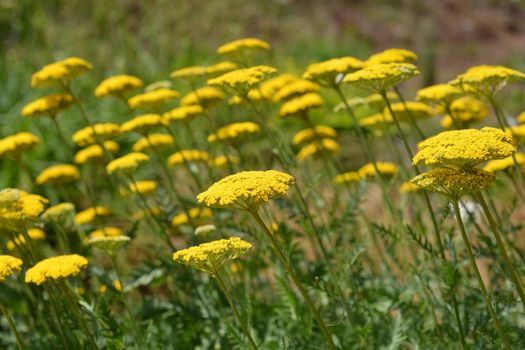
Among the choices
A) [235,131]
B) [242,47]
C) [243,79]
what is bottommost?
[235,131]

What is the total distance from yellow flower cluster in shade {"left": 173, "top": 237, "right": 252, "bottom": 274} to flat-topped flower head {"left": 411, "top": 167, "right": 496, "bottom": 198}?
1.68ft

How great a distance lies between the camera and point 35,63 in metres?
8.81

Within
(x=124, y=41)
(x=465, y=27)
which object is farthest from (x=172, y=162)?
(x=465, y=27)

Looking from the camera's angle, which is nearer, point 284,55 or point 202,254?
point 202,254

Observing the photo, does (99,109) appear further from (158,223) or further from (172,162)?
(158,223)

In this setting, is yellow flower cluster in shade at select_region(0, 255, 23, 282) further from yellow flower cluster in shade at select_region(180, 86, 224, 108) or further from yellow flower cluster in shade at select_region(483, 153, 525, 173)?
yellow flower cluster in shade at select_region(483, 153, 525, 173)

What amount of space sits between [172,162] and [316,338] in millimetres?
1450

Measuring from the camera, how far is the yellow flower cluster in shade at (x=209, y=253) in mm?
2031

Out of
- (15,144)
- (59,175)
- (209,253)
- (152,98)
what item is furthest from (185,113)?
(209,253)

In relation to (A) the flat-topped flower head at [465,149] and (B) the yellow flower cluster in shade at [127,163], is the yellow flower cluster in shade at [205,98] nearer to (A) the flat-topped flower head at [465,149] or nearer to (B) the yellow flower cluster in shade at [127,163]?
(B) the yellow flower cluster in shade at [127,163]

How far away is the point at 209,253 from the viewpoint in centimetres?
206

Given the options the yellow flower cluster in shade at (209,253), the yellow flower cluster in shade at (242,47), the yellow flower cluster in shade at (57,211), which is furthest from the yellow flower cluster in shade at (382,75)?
the yellow flower cluster in shade at (57,211)

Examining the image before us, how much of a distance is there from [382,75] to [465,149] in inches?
25.9

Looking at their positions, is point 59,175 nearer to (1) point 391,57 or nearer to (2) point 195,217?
(2) point 195,217
